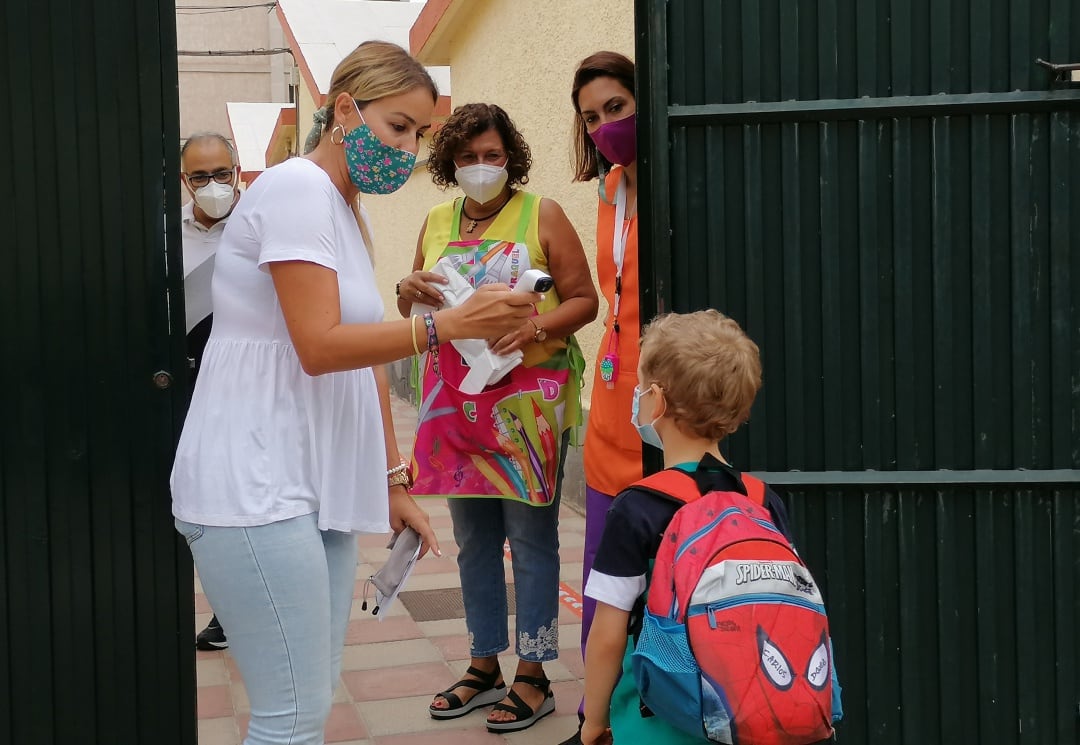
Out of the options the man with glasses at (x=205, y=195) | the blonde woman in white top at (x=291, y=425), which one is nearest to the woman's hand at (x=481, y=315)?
the blonde woman in white top at (x=291, y=425)

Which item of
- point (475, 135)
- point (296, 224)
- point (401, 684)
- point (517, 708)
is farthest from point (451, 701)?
point (296, 224)

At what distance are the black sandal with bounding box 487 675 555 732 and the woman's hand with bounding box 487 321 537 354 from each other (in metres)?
1.08

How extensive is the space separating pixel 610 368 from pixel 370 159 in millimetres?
1255

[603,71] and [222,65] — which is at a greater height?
[222,65]

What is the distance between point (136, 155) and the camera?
105 inches

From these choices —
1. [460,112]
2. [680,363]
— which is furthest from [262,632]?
[460,112]

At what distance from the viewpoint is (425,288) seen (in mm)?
3629

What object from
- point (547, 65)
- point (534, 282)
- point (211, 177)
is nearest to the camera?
point (534, 282)

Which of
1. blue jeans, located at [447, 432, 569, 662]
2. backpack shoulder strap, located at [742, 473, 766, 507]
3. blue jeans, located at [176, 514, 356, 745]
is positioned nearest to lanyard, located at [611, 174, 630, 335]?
blue jeans, located at [447, 432, 569, 662]

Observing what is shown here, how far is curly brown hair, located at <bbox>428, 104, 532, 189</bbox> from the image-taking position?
3.79 m

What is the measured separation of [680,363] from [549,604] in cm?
178

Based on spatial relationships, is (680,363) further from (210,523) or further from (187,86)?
(187,86)

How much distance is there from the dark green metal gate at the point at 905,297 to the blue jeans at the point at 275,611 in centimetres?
107

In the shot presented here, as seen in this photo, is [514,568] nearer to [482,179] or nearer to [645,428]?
[482,179]
